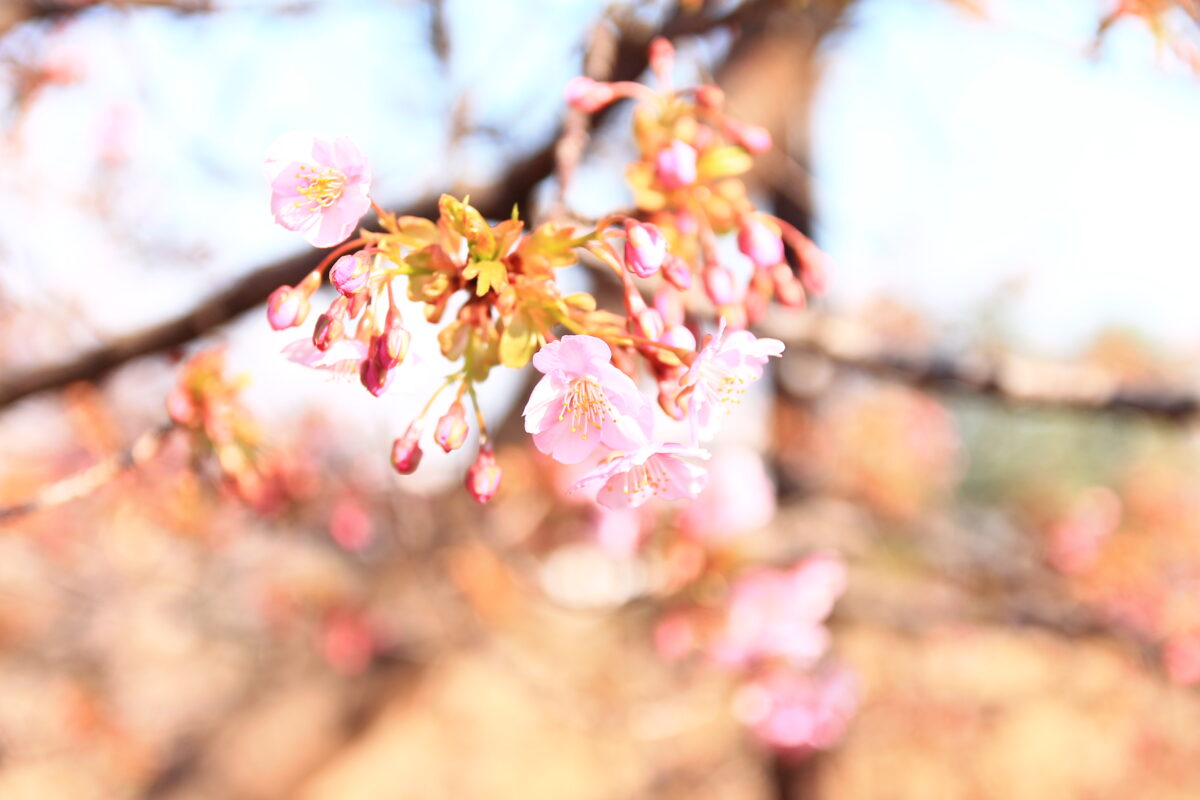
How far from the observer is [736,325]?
118 centimetres

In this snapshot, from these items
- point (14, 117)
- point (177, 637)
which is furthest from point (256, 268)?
point (177, 637)

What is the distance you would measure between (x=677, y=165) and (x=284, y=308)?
1.98 feet

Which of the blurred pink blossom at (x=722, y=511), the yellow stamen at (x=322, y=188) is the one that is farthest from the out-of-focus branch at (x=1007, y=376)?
the yellow stamen at (x=322, y=188)

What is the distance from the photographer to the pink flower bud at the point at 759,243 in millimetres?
1158

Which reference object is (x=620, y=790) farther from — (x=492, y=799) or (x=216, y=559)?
(x=216, y=559)

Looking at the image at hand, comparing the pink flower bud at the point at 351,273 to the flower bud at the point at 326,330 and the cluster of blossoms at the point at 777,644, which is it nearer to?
the flower bud at the point at 326,330

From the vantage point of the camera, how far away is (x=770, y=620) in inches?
100

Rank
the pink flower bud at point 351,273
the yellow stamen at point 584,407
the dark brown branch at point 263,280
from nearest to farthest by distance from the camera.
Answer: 1. the pink flower bud at point 351,273
2. the yellow stamen at point 584,407
3. the dark brown branch at point 263,280

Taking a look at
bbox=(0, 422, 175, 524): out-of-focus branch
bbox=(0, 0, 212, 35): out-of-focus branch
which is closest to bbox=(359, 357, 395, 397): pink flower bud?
bbox=(0, 422, 175, 524): out-of-focus branch

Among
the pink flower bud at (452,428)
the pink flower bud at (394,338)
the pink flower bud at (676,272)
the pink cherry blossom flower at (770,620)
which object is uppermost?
the pink flower bud at (676,272)

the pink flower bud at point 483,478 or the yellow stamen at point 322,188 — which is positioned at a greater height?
the yellow stamen at point 322,188

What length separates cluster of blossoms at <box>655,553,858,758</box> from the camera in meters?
2.53

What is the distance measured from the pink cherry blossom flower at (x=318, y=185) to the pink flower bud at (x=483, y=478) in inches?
12.9

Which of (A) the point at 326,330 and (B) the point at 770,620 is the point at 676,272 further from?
(B) the point at 770,620
